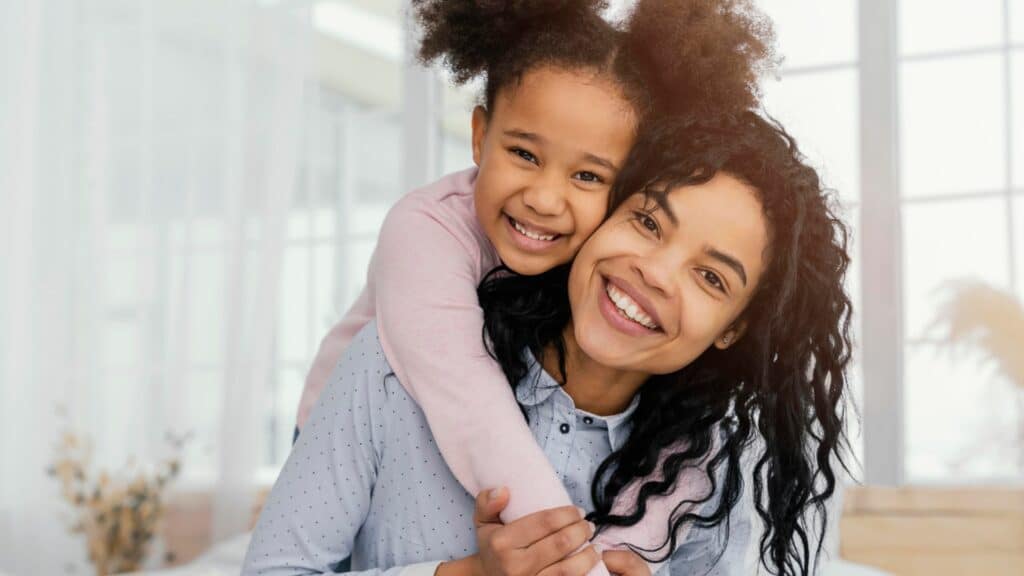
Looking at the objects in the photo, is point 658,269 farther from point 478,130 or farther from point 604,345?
point 478,130

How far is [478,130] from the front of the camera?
1583mm

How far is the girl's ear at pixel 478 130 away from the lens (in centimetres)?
157

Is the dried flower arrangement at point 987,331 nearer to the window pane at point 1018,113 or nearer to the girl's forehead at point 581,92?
the window pane at point 1018,113

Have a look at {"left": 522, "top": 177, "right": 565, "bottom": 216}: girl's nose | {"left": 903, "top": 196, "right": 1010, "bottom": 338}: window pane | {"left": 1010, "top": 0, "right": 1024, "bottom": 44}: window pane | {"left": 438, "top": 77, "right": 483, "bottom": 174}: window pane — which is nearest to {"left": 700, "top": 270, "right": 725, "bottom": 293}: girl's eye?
{"left": 522, "top": 177, "right": 565, "bottom": 216}: girl's nose

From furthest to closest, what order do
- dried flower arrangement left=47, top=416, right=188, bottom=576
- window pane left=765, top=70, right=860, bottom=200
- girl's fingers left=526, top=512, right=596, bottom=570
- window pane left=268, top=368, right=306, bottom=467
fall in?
window pane left=268, top=368, right=306, bottom=467
dried flower arrangement left=47, top=416, right=188, bottom=576
window pane left=765, top=70, right=860, bottom=200
girl's fingers left=526, top=512, right=596, bottom=570

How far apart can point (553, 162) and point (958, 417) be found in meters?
1.97

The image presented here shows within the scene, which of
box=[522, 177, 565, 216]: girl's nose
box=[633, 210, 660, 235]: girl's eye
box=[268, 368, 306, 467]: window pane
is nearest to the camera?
box=[633, 210, 660, 235]: girl's eye

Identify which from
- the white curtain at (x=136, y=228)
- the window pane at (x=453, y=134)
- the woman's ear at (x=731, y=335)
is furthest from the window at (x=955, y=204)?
the white curtain at (x=136, y=228)

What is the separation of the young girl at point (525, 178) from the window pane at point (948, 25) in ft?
6.07

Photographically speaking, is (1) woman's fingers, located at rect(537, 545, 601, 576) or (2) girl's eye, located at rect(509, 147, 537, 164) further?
(2) girl's eye, located at rect(509, 147, 537, 164)

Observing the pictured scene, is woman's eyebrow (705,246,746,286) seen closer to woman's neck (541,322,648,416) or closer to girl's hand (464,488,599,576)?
woman's neck (541,322,648,416)

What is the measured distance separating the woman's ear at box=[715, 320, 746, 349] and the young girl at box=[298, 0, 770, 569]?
21cm

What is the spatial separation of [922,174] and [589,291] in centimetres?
205

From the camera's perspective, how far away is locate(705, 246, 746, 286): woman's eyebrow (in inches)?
49.0
